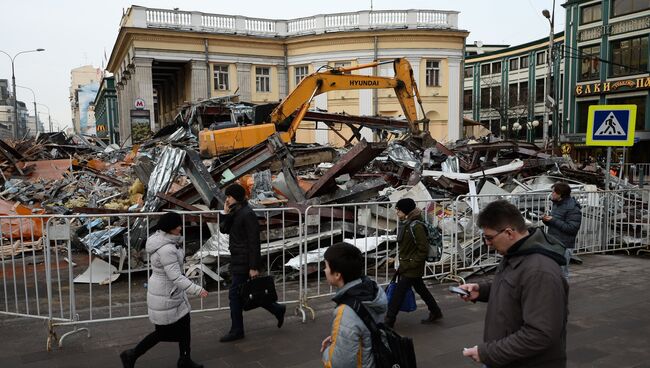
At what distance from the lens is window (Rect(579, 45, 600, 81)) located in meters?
37.8

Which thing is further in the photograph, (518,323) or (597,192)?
(597,192)

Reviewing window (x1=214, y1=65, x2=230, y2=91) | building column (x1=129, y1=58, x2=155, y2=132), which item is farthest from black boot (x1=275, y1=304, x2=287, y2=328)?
window (x1=214, y1=65, x2=230, y2=91)

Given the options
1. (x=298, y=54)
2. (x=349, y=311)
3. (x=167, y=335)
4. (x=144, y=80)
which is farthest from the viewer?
(x=298, y=54)

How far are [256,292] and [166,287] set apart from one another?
1154mm

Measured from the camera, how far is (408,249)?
17.2 feet

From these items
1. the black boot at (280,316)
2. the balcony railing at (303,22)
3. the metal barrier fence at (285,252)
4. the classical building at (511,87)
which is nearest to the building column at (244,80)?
the balcony railing at (303,22)

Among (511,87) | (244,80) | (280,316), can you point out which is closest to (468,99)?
(511,87)

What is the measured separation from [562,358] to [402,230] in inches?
114

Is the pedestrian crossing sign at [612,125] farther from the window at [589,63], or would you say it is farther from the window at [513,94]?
the window at [513,94]

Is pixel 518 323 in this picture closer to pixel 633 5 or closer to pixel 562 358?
pixel 562 358

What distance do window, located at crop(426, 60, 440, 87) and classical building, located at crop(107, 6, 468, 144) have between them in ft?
0.25

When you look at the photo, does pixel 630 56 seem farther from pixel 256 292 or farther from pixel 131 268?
pixel 256 292

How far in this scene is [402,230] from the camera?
17.1 feet

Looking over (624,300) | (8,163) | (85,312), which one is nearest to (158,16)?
(8,163)
